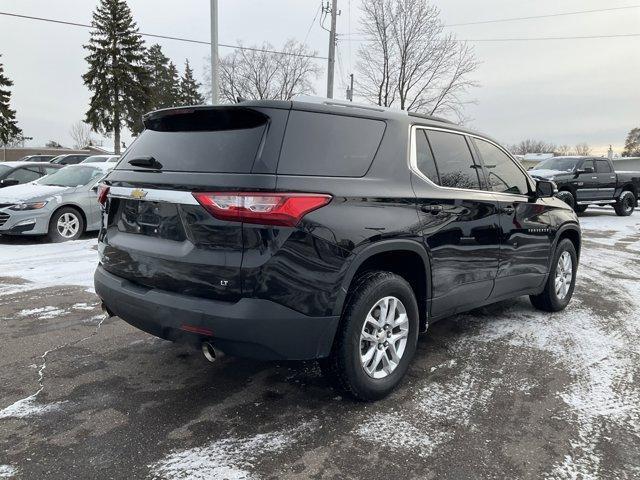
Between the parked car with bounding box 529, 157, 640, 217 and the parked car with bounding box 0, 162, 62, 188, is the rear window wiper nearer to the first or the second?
the parked car with bounding box 0, 162, 62, 188

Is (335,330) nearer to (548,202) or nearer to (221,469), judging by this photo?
(221,469)

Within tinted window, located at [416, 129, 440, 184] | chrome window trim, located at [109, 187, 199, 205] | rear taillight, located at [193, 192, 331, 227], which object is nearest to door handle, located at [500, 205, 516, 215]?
tinted window, located at [416, 129, 440, 184]

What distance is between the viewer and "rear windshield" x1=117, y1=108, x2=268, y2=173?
2.72 meters

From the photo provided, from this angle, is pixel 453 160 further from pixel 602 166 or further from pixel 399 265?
pixel 602 166

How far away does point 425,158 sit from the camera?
353 cm

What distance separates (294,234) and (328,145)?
64cm

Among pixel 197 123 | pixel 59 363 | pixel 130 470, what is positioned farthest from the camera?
pixel 59 363

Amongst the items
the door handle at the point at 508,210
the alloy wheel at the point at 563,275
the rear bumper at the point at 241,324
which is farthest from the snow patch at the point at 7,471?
the alloy wheel at the point at 563,275

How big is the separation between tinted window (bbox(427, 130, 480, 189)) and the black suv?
2cm

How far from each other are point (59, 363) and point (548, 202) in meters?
4.62

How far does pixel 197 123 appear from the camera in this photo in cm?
306

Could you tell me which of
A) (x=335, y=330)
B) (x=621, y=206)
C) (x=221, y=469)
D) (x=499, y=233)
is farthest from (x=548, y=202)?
(x=621, y=206)

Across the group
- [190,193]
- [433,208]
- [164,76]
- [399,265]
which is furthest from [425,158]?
[164,76]

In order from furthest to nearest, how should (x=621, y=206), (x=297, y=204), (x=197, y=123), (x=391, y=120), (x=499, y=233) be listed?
(x=621, y=206) → (x=499, y=233) → (x=391, y=120) → (x=197, y=123) → (x=297, y=204)
